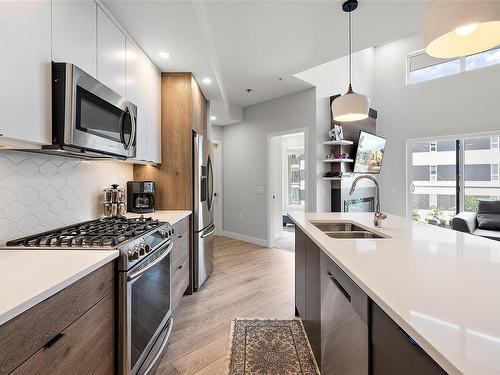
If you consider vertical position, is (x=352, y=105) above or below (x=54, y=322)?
above

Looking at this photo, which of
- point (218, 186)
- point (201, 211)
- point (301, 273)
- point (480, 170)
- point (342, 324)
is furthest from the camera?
point (218, 186)

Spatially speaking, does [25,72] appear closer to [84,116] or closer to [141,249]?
[84,116]

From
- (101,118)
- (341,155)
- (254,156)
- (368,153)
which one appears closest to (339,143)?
(341,155)

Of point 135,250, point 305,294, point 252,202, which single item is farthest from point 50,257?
point 252,202

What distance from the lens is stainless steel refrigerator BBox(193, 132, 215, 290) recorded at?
9.36 feet

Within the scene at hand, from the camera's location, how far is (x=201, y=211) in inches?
117

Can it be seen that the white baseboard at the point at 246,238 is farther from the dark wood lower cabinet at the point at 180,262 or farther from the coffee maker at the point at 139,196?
the coffee maker at the point at 139,196

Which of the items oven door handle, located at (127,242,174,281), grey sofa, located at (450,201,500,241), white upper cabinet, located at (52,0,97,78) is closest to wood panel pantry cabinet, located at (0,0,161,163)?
white upper cabinet, located at (52,0,97,78)

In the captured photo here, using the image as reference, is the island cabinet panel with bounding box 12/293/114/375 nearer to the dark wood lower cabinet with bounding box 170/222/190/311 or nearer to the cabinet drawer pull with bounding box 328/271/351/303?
the dark wood lower cabinet with bounding box 170/222/190/311

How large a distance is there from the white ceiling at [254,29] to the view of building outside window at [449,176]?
3318 mm

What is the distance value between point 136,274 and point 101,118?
0.98m

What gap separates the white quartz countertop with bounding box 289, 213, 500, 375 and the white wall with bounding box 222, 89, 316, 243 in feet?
9.30

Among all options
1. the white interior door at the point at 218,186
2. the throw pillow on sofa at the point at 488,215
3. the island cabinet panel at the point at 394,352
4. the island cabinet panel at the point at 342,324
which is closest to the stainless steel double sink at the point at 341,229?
the island cabinet panel at the point at 342,324

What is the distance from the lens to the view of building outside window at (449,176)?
4437 mm
